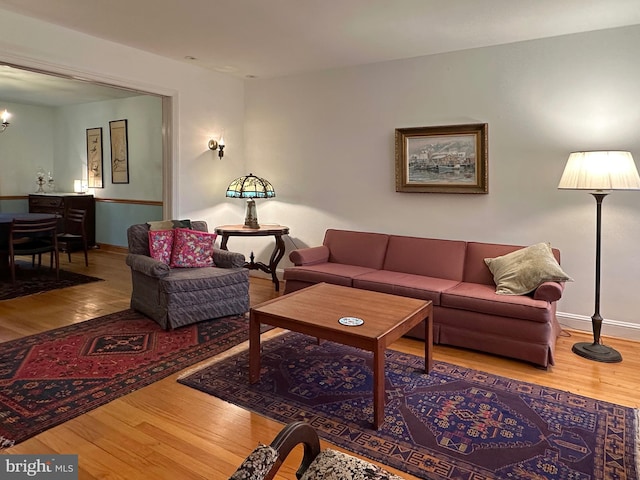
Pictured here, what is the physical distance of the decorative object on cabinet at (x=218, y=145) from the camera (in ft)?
16.9

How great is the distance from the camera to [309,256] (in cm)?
437

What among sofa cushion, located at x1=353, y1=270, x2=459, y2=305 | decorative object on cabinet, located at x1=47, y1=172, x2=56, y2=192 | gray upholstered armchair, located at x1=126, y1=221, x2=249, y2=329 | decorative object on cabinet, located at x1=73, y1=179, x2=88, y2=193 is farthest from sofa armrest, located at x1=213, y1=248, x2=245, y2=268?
decorative object on cabinet, located at x1=47, y1=172, x2=56, y2=192

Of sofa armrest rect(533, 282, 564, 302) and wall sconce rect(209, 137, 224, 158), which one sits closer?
sofa armrest rect(533, 282, 564, 302)

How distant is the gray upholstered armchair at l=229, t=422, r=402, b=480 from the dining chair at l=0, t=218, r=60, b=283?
506 cm

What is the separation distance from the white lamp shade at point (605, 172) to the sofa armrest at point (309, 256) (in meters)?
2.28

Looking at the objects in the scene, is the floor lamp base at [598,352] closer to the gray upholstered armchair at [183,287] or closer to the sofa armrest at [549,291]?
the sofa armrest at [549,291]

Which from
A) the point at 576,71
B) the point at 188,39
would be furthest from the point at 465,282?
the point at 188,39

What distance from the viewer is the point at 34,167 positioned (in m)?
7.69

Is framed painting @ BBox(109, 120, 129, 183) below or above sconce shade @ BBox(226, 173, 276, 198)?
above

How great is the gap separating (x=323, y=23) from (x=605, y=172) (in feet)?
7.55

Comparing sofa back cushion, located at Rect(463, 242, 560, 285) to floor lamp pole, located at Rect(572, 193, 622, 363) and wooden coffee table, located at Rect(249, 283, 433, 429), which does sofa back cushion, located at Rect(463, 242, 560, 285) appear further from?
wooden coffee table, located at Rect(249, 283, 433, 429)

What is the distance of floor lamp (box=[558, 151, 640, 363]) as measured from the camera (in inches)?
119

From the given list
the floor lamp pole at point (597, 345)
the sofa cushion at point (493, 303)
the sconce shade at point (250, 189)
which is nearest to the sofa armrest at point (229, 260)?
the sconce shade at point (250, 189)

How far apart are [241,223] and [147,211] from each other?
2008 mm
